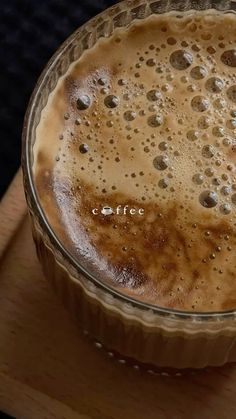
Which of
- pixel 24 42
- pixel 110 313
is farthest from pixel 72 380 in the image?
pixel 24 42

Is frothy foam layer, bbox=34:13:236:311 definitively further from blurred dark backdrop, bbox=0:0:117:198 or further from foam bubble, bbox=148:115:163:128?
blurred dark backdrop, bbox=0:0:117:198

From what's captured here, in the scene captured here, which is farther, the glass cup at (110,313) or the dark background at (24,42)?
the dark background at (24,42)

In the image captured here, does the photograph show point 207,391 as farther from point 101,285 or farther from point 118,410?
point 101,285

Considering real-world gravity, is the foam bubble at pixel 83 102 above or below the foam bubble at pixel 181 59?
below

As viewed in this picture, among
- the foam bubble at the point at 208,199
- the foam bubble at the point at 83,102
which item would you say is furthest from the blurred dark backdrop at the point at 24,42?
the foam bubble at the point at 208,199

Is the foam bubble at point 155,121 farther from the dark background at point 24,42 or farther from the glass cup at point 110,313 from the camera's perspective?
the dark background at point 24,42

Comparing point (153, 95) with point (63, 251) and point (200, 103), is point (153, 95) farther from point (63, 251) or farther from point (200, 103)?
point (63, 251)

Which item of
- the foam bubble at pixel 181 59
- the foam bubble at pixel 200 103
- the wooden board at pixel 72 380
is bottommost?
the wooden board at pixel 72 380

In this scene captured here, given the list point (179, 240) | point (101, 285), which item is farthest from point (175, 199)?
point (101, 285)
